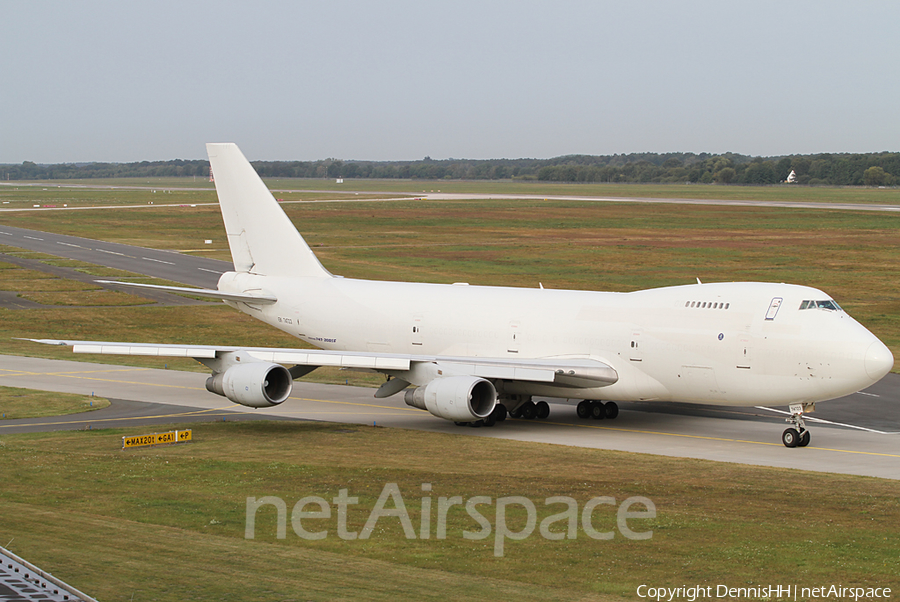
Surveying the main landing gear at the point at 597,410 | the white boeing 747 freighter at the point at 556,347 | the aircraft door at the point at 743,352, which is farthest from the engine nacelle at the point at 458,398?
the aircraft door at the point at 743,352

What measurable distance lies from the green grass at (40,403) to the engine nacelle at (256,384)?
6.39 meters

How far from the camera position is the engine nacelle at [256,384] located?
35125 millimetres

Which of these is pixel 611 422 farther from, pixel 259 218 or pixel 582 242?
pixel 582 242

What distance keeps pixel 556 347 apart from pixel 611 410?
3809 mm

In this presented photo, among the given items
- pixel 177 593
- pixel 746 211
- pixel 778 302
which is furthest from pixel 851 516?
pixel 746 211

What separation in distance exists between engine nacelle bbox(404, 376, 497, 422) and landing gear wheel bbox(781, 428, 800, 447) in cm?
964

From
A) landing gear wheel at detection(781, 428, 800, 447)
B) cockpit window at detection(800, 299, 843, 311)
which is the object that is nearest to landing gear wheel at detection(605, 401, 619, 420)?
landing gear wheel at detection(781, 428, 800, 447)

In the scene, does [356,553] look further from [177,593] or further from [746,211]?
[746,211]

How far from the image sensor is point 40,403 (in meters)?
39.1

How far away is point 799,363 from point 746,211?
128m

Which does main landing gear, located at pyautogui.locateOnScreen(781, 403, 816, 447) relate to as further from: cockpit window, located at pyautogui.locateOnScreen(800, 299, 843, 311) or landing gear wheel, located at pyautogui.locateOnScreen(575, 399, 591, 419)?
landing gear wheel, located at pyautogui.locateOnScreen(575, 399, 591, 419)

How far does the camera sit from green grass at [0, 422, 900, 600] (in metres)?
18.6

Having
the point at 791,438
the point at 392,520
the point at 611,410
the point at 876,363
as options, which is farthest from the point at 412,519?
the point at 611,410

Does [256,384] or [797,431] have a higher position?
[256,384]
